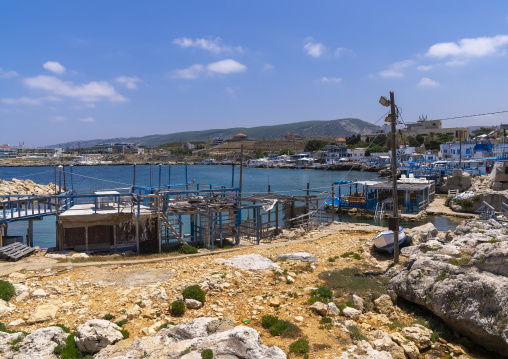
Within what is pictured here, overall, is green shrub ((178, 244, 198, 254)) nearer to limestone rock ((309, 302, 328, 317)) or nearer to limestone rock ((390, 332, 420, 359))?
limestone rock ((309, 302, 328, 317))

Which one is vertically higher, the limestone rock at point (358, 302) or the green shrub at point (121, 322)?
the green shrub at point (121, 322)

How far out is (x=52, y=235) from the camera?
34.6m

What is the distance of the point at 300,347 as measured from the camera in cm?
980

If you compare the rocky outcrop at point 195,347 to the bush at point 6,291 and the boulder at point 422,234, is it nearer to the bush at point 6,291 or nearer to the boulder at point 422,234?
the bush at point 6,291

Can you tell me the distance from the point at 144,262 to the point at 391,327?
11.2 meters

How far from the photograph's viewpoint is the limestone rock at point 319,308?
12.2 metres

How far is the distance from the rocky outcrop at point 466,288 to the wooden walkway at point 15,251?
56.1 ft

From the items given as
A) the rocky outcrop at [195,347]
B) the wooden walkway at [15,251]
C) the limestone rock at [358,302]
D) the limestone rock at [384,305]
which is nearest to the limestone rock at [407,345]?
the limestone rock at [384,305]

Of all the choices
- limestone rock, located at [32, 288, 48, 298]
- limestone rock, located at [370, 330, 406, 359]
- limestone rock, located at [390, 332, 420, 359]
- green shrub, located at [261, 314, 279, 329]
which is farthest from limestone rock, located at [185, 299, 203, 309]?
limestone rock, located at [390, 332, 420, 359]

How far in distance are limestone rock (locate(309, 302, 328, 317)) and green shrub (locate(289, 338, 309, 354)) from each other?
2234 mm

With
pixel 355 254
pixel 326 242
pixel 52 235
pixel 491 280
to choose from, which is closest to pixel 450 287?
pixel 491 280

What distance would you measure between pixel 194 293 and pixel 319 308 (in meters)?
4.21

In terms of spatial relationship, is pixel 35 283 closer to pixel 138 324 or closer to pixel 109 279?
pixel 109 279

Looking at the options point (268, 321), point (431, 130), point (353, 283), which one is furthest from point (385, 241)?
point (431, 130)
